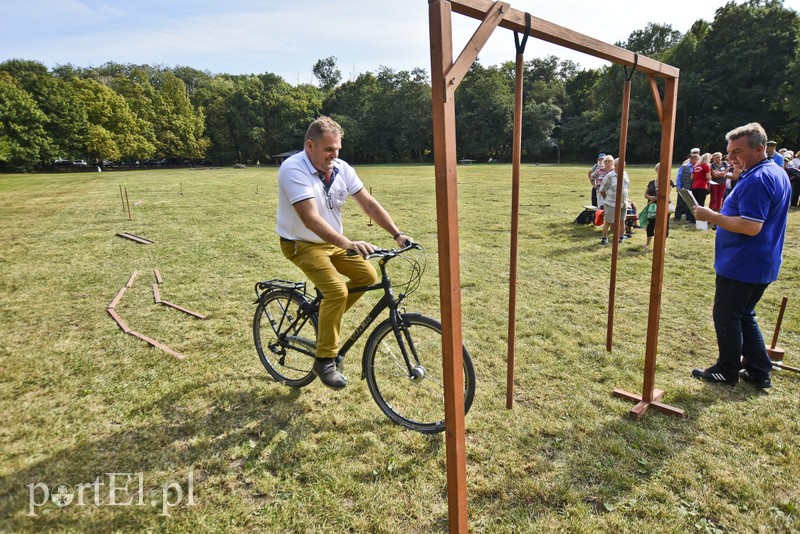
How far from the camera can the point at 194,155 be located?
224 feet

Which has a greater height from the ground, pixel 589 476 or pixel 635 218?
pixel 635 218

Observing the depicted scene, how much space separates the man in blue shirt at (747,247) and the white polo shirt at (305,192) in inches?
116

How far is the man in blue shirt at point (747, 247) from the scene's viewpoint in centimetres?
363

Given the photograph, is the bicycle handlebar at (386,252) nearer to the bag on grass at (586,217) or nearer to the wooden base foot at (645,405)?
the wooden base foot at (645,405)

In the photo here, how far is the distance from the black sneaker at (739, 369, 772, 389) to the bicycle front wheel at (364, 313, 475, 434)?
9.60 feet

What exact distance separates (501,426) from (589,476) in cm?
77

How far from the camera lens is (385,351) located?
446cm

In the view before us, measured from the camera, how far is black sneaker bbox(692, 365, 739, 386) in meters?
4.22

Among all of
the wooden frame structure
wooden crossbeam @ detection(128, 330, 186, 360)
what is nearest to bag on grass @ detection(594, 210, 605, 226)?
the wooden frame structure

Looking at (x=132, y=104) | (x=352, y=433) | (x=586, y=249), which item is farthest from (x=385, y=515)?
(x=132, y=104)

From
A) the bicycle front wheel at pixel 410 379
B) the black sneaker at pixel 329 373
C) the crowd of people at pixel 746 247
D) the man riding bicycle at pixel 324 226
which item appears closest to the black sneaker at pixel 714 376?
the crowd of people at pixel 746 247

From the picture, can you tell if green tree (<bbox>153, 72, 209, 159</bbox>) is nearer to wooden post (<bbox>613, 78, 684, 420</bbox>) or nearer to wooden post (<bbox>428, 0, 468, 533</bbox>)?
wooden post (<bbox>613, 78, 684, 420</bbox>)

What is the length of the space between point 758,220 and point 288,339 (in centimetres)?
427

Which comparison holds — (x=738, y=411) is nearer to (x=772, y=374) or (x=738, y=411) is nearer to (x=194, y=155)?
(x=772, y=374)
